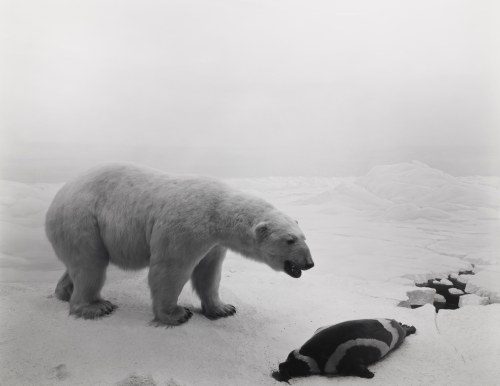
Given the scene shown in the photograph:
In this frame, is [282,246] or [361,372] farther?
[282,246]

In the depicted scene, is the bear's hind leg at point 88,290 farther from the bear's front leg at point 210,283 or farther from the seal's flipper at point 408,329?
the seal's flipper at point 408,329

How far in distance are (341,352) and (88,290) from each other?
184cm

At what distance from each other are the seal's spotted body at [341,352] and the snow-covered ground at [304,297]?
0.07m

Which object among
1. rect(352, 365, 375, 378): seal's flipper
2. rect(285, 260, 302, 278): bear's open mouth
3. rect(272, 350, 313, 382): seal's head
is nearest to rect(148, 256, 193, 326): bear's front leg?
rect(285, 260, 302, 278): bear's open mouth

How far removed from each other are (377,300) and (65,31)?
313cm

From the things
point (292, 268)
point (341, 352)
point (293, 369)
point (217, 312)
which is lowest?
point (217, 312)

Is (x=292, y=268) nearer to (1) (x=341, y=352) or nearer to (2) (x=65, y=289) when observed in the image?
(1) (x=341, y=352)

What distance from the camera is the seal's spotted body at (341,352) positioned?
92.4 inches

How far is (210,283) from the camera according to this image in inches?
125

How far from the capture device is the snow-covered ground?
234 cm

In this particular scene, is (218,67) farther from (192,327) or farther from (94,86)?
(192,327)

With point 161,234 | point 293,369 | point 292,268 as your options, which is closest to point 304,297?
point 292,268

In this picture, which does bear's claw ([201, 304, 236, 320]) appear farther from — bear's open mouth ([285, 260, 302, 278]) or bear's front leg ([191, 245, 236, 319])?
bear's open mouth ([285, 260, 302, 278])

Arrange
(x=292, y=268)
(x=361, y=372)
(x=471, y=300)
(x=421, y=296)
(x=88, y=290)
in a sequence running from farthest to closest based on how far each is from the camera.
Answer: (x=421, y=296)
(x=471, y=300)
(x=88, y=290)
(x=292, y=268)
(x=361, y=372)
